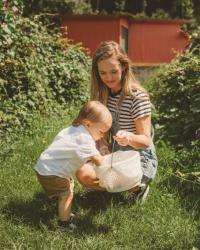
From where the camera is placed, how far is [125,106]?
4355 millimetres

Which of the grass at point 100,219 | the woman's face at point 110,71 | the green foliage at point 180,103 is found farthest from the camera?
the green foliage at point 180,103

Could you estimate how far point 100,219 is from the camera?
4059mm

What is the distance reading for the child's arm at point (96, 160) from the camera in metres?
3.86

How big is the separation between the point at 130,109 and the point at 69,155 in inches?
30.1

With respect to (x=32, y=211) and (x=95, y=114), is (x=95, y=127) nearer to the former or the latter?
(x=95, y=114)

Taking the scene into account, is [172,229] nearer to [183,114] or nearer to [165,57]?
[183,114]

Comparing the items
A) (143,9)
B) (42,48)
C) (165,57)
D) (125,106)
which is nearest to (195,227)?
(125,106)

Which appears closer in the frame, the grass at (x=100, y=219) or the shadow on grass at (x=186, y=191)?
the grass at (x=100, y=219)

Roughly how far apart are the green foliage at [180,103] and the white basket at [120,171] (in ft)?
7.48

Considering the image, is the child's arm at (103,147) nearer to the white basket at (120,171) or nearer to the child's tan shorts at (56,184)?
the white basket at (120,171)

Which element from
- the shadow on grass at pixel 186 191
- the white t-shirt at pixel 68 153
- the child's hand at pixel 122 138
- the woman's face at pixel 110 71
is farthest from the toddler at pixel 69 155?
the shadow on grass at pixel 186 191

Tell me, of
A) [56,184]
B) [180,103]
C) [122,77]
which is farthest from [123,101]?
[180,103]

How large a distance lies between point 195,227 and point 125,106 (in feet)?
3.60

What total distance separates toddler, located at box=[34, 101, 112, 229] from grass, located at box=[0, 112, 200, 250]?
20cm
